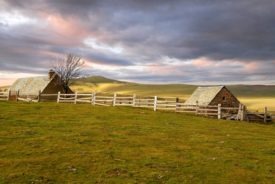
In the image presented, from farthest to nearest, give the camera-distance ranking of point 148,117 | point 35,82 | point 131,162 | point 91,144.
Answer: point 35,82 → point 148,117 → point 91,144 → point 131,162

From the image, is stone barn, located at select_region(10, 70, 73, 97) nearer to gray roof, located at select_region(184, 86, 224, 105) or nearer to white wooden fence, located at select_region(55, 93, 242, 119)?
white wooden fence, located at select_region(55, 93, 242, 119)

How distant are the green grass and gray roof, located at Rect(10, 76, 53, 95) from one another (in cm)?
4728

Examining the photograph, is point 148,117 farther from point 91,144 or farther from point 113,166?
point 113,166

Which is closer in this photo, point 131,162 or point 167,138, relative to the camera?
point 131,162

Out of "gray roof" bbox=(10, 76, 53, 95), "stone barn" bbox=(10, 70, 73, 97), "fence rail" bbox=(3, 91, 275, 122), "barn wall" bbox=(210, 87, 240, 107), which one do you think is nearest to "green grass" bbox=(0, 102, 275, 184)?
"fence rail" bbox=(3, 91, 275, 122)

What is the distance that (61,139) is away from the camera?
22.0 m

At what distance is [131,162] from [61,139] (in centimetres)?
655

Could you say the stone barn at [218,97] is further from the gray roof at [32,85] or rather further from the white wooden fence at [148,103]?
the gray roof at [32,85]

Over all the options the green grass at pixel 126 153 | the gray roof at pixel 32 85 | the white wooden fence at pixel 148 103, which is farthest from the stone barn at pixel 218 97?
the gray roof at pixel 32 85

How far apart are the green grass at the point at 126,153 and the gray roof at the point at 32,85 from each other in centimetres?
4728

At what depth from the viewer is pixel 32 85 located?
81.1 meters

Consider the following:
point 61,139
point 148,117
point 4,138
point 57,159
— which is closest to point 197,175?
point 57,159

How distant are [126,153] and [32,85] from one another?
6634cm

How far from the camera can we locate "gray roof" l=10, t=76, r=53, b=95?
3044 inches
